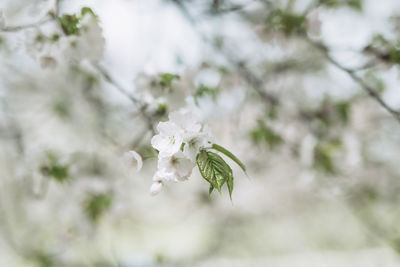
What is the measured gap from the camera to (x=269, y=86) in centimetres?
259

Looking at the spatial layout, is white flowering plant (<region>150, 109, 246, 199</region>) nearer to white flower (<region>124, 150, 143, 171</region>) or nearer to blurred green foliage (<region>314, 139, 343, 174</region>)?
white flower (<region>124, 150, 143, 171</region>)

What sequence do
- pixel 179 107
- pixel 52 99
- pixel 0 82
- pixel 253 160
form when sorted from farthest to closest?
pixel 253 160 < pixel 52 99 < pixel 0 82 < pixel 179 107

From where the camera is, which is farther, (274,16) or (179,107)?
(274,16)

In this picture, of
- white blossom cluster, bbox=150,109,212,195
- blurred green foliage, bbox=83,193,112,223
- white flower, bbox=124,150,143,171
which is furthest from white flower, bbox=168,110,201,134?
blurred green foliage, bbox=83,193,112,223

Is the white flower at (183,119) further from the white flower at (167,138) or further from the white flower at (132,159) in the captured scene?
the white flower at (132,159)

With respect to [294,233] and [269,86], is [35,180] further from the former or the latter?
[294,233]

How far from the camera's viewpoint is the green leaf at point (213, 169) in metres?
0.58

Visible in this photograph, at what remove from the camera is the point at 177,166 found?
2.11 feet

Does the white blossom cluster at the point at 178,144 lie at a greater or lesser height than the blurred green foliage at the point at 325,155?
lesser

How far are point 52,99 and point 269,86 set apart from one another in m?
1.84

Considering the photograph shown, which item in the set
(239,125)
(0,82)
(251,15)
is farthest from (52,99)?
(251,15)

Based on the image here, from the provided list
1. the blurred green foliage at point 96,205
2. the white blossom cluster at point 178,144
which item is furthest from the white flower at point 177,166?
the blurred green foliage at point 96,205

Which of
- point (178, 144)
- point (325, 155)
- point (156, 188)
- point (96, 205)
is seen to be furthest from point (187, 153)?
point (325, 155)

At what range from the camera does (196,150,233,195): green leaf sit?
58 cm
